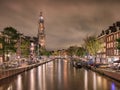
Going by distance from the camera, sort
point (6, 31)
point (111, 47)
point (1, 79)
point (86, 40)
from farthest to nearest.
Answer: point (86, 40)
point (111, 47)
point (6, 31)
point (1, 79)

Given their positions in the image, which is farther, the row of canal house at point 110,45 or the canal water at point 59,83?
the row of canal house at point 110,45

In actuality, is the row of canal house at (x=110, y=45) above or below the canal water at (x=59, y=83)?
above

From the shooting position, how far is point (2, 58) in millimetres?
106562

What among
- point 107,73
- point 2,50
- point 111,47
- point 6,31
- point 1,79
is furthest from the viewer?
point 111,47

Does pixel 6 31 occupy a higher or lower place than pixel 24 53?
higher

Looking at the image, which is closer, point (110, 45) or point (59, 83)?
point (59, 83)

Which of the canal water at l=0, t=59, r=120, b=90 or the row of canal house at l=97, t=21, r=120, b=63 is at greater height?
the row of canal house at l=97, t=21, r=120, b=63

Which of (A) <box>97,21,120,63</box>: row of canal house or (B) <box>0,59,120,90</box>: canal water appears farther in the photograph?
(A) <box>97,21,120,63</box>: row of canal house

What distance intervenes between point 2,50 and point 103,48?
183 ft

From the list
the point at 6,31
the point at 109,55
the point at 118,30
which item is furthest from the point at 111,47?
the point at 6,31

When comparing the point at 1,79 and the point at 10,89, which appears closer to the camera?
the point at 10,89

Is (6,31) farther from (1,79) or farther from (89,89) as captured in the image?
(89,89)

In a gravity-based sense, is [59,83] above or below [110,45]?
below

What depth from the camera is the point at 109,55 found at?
391ft
